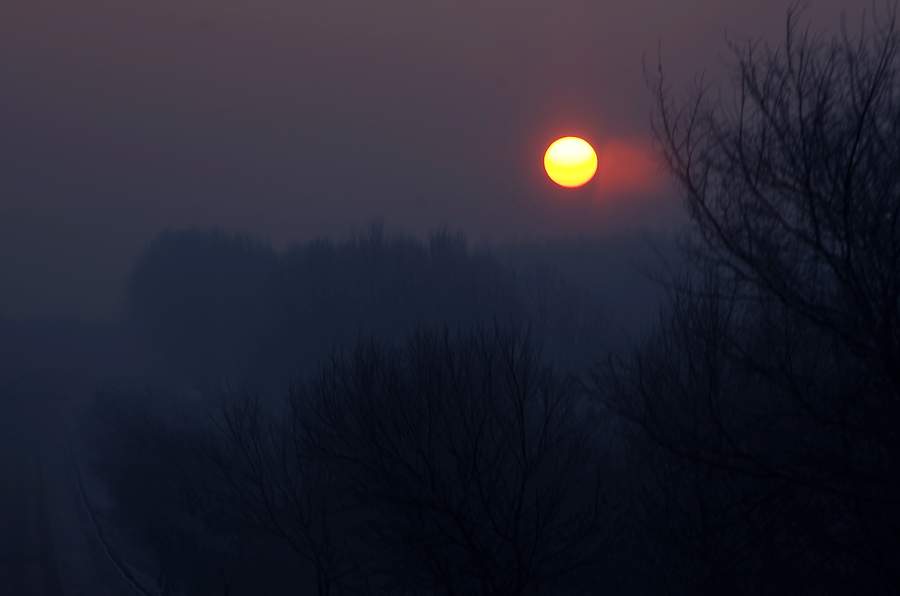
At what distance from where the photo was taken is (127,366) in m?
78.7

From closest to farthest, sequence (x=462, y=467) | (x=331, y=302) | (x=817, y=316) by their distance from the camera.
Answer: (x=817, y=316)
(x=462, y=467)
(x=331, y=302)

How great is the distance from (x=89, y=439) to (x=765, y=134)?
41.4 metres

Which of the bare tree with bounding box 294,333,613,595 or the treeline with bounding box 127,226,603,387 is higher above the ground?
the bare tree with bounding box 294,333,613,595

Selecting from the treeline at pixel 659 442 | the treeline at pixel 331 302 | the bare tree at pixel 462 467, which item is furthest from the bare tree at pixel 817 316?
the treeline at pixel 331 302

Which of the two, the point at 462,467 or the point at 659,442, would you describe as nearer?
the point at 659,442

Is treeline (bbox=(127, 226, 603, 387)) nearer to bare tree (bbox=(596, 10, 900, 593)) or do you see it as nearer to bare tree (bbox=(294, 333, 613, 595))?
bare tree (bbox=(294, 333, 613, 595))

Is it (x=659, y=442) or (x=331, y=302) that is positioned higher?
(x=659, y=442)

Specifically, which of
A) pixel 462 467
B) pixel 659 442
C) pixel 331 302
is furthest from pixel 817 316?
pixel 331 302

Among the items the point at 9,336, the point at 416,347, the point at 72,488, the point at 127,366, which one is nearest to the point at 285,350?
the point at 72,488

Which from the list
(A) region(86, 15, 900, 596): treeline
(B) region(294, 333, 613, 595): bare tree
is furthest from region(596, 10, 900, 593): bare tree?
(B) region(294, 333, 613, 595): bare tree

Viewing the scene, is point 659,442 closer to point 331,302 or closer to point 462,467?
point 462,467

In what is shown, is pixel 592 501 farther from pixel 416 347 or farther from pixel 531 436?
pixel 416 347

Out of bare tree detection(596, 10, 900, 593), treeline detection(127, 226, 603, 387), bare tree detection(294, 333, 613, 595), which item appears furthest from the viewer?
treeline detection(127, 226, 603, 387)

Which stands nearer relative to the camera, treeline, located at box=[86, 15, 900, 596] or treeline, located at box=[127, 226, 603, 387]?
treeline, located at box=[86, 15, 900, 596]
